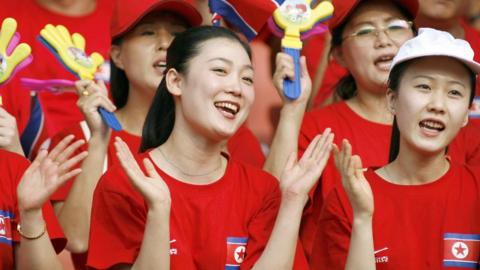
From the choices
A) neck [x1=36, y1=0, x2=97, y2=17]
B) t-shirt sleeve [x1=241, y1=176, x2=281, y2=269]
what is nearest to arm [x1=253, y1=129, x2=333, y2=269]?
t-shirt sleeve [x1=241, y1=176, x2=281, y2=269]

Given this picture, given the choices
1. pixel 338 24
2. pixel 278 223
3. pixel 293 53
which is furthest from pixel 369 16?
pixel 278 223

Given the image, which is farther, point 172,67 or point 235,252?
point 172,67

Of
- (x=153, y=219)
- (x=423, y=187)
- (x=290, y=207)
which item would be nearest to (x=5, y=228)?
(x=153, y=219)

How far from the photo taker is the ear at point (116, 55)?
4781mm

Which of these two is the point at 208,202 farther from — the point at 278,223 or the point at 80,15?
the point at 80,15

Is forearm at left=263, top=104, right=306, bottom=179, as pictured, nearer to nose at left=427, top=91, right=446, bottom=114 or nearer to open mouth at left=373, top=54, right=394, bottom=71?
open mouth at left=373, top=54, right=394, bottom=71

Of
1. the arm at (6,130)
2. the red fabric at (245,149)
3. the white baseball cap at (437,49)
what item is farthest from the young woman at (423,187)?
the arm at (6,130)

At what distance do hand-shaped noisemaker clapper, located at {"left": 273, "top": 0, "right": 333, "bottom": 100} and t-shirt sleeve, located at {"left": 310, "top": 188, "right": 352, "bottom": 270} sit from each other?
2.30 ft

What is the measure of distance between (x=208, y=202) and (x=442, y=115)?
796 millimetres

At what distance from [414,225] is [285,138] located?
805 mm

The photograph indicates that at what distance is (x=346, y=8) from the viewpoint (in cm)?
468

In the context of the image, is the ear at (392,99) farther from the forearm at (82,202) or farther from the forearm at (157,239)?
the forearm at (82,202)

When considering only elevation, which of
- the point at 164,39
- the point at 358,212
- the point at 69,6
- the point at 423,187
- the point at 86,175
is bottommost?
the point at 358,212

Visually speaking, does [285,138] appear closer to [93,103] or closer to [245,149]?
[245,149]
